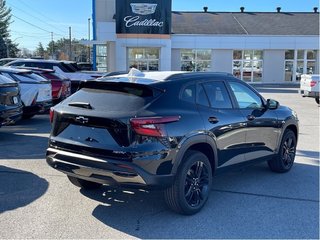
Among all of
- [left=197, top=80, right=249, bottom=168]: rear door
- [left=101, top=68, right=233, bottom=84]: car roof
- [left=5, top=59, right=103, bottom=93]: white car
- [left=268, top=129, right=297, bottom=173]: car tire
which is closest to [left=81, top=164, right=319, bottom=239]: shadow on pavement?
[left=268, top=129, right=297, bottom=173]: car tire

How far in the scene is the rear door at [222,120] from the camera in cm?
515

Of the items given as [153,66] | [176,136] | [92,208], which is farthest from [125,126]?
[153,66]

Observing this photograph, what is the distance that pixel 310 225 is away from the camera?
466 cm

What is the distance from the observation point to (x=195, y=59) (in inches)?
1394

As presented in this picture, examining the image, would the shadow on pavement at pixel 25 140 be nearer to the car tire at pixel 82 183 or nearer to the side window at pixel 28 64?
the car tire at pixel 82 183

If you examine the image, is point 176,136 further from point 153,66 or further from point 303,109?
point 153,66

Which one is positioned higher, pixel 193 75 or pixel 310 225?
pixel 193 75

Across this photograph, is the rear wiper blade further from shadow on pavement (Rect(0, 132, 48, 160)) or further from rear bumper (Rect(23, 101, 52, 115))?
rear bumper (Rect(23, 101, 52, 115))

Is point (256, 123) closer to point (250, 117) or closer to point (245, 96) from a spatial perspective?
point (250, 117)

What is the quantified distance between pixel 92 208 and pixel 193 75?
2.17m

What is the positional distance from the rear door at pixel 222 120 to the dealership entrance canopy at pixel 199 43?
26240 mm

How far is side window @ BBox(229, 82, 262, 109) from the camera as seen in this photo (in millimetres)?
5930

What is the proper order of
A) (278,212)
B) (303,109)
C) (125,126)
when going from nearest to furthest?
(125,126) → (278,212) → (303,109)

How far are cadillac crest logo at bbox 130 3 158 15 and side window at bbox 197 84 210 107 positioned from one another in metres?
26.5
